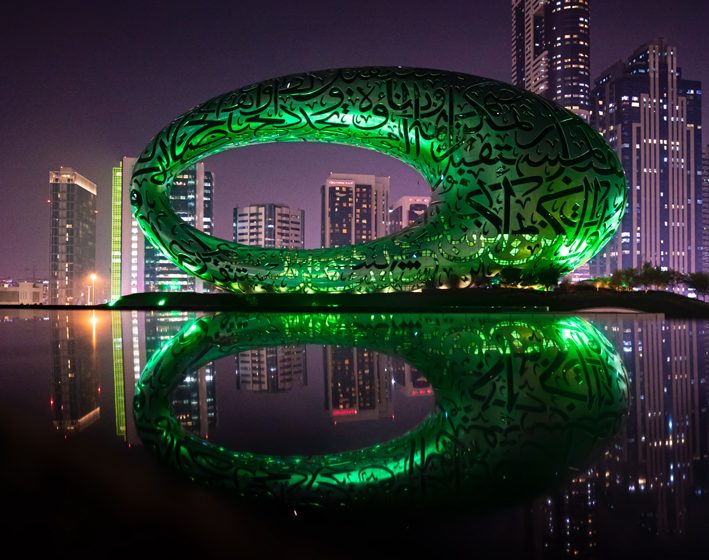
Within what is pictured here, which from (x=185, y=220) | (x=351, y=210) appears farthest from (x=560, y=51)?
(x=185, y=220)

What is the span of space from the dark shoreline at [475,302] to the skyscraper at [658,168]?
333 feet

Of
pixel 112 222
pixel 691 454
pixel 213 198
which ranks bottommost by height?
pixel 691 454

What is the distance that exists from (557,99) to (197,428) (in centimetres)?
14442

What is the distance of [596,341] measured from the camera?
797 centimetres

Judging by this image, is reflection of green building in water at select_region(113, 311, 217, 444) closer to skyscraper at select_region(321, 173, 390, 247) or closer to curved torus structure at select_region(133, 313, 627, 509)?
curved torus structure at select_region(133, 313, 627, 509)

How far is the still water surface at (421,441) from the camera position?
183cm

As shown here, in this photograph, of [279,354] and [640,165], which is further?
[640,165]

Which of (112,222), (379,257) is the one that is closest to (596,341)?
(379,257)

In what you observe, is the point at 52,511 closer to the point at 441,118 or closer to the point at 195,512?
the point at 195,512

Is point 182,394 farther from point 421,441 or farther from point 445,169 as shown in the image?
point 445,169

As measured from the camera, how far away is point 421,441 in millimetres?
2857

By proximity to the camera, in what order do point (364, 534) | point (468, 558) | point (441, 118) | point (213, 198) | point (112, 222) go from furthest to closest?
point (213, 198) < point (112, 222) < point (441, 118) < point (364, 534) < point (468, 558)

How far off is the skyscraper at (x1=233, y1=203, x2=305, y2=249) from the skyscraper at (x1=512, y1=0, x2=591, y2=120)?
6959cm

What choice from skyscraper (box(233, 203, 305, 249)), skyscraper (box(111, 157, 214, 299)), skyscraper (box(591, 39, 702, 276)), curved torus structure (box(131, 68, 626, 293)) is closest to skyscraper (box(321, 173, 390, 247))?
→ skyscraper (box(233, 203, 305, 249))
